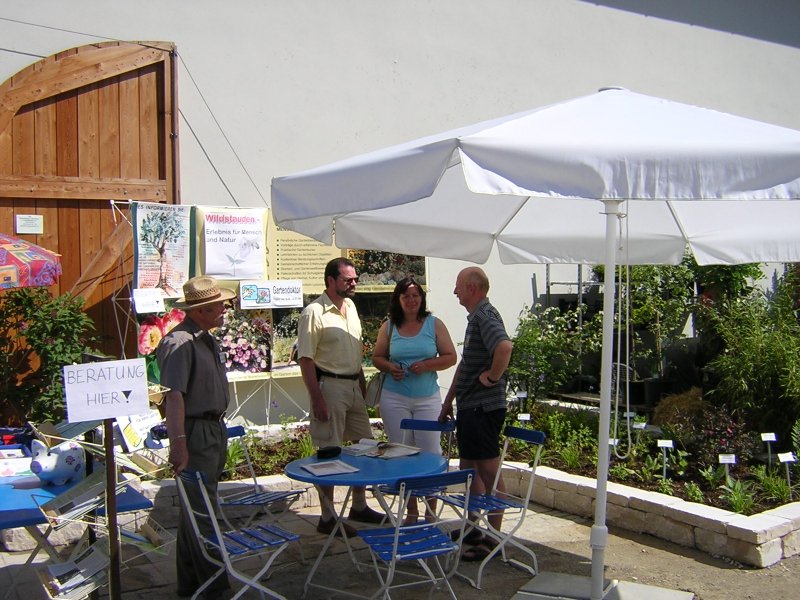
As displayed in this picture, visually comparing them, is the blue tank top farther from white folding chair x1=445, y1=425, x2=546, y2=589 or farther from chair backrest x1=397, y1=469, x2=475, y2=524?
chair backrest x1=397, y1=469, x2=475, y2=524

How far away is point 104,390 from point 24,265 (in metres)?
2.22

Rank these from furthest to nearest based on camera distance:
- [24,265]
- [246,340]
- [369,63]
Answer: [369,63] → [246,340] → [24,265]

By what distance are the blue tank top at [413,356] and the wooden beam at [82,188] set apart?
283 centimetres

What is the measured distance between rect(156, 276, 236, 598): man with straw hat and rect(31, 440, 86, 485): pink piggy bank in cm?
47

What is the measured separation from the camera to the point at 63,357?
20.0 feet

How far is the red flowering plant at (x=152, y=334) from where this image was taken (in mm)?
7074

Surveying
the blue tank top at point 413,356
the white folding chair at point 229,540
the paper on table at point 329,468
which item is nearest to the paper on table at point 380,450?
the paper on table at point 329,468

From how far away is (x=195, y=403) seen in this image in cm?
452

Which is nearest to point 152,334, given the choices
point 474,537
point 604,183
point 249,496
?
point 249,496

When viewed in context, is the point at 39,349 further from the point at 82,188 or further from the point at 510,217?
the point at 510,217

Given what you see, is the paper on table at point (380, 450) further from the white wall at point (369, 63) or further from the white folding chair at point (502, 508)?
the white wall at point (369, 63)

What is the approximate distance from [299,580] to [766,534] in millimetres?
2846

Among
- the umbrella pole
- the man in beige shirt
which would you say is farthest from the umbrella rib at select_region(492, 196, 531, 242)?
the umbrella pole

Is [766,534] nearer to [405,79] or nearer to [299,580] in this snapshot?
[299,580]
